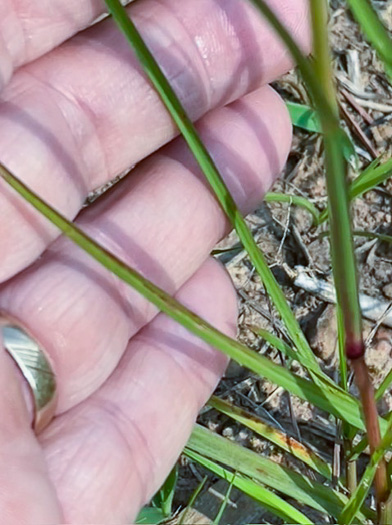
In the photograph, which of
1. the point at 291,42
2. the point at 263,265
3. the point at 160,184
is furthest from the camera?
the point at 160,184

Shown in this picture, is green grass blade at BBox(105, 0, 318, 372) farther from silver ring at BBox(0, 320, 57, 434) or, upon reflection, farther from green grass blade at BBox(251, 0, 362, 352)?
silver ring at BBox(0, 320, 57, 434)

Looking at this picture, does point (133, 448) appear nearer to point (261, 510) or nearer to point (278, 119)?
point (261, 510)

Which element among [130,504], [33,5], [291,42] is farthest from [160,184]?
[291,42]

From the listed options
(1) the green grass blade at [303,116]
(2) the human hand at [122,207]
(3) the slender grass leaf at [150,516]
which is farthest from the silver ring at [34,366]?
(1) the green grass blade at [303,116]

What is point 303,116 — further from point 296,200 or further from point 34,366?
point 34,366

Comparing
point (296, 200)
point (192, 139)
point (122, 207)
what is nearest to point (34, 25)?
point (122, 207)
